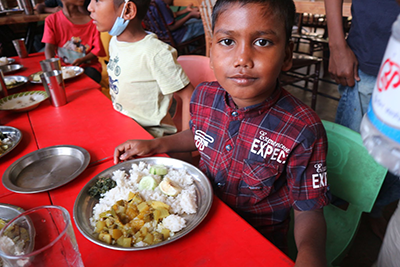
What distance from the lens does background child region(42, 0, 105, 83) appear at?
290cm

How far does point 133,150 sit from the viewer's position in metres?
1.08

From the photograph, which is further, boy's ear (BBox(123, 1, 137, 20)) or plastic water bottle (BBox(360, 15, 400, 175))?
boy's ear (BBox(123, 1, 137, 20))

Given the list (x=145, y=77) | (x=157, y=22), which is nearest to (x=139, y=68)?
(x=145, y=77)

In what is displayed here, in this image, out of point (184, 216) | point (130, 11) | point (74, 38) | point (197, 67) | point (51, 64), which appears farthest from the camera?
point (74, 38)

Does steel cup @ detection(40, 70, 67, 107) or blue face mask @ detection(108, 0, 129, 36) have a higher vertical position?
blue face mask @ detection(108, 0, 129, 36)

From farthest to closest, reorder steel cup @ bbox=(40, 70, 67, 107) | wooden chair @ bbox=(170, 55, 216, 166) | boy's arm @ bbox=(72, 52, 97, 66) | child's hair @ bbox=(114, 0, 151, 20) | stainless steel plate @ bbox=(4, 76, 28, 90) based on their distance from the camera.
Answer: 1. boy's arm @ bbox=(72, 52, 97, 66)
2. stainless steel plate @ bbox=(4, 76, 28, 90)
3. wooden chair @ bbox=(170, 55, 216, 166)
4. steel cup @ bbox=(40, 70, 67, 107)
5. child's hair @ bbox=(114, 0, 151, 20)

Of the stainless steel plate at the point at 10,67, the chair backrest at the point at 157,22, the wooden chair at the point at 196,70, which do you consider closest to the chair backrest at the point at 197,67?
the wooden chair at the point at 196,70

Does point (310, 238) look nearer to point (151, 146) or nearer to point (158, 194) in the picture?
point (158, 194)

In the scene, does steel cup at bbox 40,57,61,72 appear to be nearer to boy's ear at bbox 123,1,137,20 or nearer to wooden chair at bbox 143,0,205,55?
boy's ear at bbox 123,1,137,20

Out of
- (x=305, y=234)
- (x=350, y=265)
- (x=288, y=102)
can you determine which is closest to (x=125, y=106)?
(x=288, y=102)

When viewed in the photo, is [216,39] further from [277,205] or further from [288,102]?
[277,205]

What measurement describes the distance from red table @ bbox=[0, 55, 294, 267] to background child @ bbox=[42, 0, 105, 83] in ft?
4.90

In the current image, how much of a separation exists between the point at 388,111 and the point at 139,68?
144 centimetres

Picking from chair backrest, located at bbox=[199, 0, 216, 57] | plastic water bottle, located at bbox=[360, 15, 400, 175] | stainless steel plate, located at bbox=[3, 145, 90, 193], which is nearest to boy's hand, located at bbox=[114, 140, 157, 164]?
stainless steel plate, located at bbox=[3, 145, 90, 193]
